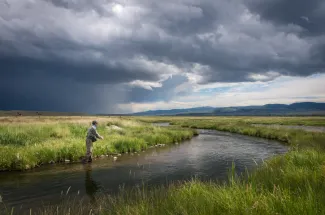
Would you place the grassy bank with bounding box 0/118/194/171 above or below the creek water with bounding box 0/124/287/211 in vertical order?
above

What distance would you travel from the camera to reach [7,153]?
16844mm

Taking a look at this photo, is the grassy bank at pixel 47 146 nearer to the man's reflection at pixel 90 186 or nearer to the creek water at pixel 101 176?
the creek water at pixel 101 176

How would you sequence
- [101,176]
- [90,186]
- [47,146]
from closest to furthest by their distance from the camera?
[90,186] → [101,176] → [47,146]

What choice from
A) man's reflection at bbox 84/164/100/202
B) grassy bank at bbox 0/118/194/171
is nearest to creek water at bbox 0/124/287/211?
man's reflection at bbox 84/164/100/202

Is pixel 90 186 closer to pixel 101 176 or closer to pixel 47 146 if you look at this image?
pixel 101 176

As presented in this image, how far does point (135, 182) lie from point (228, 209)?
9181 millimetres

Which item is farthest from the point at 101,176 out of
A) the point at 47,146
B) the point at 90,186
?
the point at 47,146

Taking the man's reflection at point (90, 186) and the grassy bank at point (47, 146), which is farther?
the grassy bank at point (47, 146)

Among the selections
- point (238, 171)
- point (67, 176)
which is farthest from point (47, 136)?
point (238, 171)

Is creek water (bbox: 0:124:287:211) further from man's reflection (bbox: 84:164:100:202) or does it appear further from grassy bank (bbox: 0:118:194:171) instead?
grassy bank (bbox: 0:118:194:171)

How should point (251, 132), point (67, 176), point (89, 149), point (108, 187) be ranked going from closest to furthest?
1. point (108, 187)
2. point (67, 176)
3. point (89, 149)
4. point (251, 132)

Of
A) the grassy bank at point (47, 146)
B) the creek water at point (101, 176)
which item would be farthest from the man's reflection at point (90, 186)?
the grassy bank at point (47, 146)

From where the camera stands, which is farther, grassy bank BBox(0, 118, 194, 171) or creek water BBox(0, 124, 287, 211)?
grassy bank BBox(0, 118, 194, 171)

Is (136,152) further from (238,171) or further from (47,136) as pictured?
(238,171)
